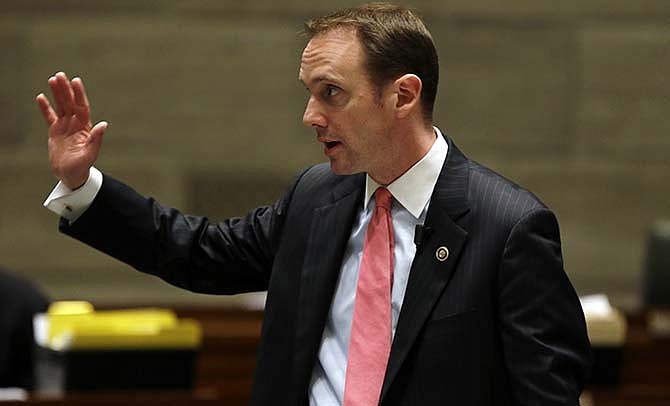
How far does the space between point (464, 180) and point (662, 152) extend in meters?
4.23

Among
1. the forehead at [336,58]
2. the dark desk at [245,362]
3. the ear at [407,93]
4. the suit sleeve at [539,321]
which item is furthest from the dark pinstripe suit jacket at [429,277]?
the dark desk at [245,362]

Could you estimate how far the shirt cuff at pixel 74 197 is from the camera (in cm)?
219

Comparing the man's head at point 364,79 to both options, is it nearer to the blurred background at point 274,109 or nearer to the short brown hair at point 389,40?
the short brown hair at point 389,40

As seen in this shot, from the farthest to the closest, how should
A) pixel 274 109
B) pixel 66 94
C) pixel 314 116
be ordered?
pixel 274 109
pixel 66 94
pixel 314 116

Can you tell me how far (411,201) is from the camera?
7.01 feet

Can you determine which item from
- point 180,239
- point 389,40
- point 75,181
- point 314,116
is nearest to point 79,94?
point 75,181

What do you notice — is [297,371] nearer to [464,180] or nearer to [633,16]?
[464,180]

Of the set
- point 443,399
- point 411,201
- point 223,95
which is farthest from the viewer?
point 223,95

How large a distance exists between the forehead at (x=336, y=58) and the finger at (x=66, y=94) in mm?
394

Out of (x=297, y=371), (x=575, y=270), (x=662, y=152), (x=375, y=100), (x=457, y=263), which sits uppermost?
(x=375, y=100)

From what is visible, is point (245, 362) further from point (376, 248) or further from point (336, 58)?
point (336, 58)

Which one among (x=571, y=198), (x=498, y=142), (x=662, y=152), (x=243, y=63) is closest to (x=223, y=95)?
(x=243, y=63)

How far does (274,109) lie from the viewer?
598 cm

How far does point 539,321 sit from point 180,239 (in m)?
0.63
